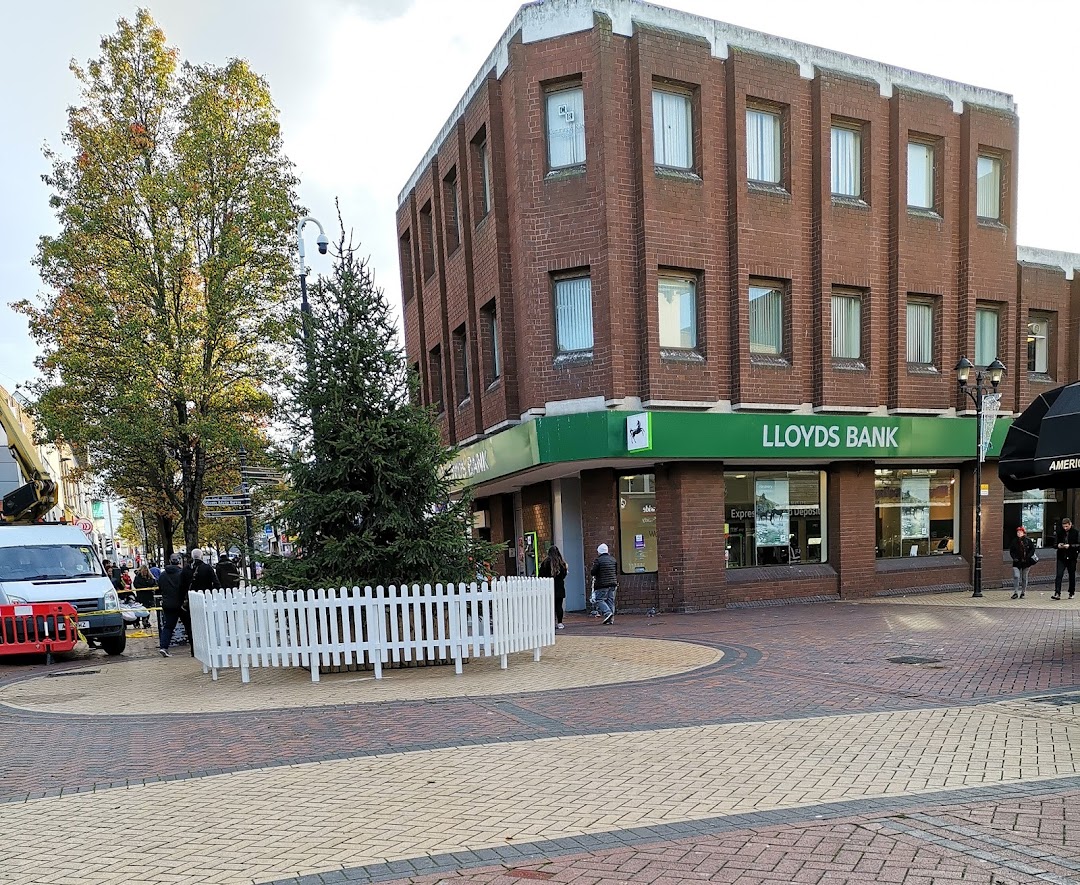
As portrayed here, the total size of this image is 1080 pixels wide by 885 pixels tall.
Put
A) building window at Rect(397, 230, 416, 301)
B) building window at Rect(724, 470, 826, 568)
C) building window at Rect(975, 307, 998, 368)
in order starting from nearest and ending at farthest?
building window at Rect(724, 470, 826, 568)
building window at Rect(975, 307, 998, 368)
building window at Rect(397, 230, 416, 301)

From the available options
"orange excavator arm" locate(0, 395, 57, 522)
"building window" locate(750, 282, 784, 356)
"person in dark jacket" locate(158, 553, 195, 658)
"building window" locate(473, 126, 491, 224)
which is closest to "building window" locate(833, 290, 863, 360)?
"building window" locate(750, 282, 784, 356)

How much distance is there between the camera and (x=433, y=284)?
22359 millimetres

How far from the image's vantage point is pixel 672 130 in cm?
1588

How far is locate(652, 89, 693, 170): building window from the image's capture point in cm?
1570

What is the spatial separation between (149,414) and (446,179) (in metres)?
9.88

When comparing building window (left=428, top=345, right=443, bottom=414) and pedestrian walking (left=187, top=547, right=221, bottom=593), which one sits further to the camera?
building window (left=428, top=345, right=443, bottom=414)

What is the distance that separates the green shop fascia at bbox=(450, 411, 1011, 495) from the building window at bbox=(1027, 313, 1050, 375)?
142 inches

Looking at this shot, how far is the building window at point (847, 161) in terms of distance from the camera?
17688 millimetres

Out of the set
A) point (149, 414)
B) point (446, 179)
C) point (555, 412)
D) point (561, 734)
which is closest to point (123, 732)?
point (561, 734)

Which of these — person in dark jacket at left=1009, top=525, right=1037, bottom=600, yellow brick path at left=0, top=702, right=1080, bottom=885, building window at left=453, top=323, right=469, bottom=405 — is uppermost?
building window at left=453, top=323, right=469, bottom=405

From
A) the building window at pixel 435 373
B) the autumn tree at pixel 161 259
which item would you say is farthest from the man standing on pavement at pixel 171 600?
the building window at pixel 435 373

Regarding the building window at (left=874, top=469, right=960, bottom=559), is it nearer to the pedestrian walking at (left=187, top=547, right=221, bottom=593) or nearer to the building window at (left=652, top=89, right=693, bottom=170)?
the building window at (left=652, top=89, right=693, bottom=170)

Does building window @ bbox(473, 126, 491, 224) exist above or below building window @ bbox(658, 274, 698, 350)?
above

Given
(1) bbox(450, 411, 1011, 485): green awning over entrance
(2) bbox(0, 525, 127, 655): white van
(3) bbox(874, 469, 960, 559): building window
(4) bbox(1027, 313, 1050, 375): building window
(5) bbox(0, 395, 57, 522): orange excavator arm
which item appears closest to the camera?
(2) bbox(0, 525, 127, 655): white van
